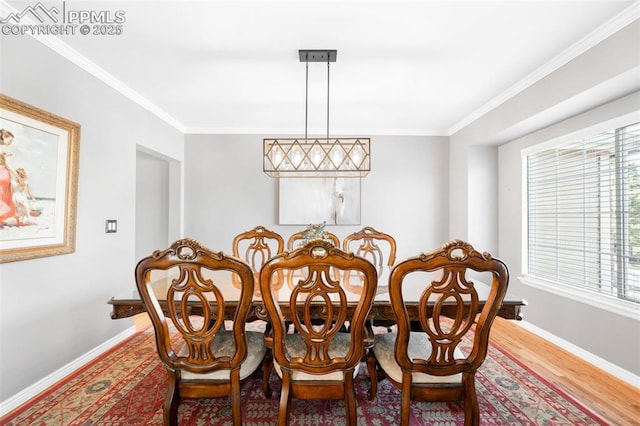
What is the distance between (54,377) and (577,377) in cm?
382

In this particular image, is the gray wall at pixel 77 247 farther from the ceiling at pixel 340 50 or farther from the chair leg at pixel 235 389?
the chair leg at pixel 235 389

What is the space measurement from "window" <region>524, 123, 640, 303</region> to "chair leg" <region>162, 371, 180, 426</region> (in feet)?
10.5

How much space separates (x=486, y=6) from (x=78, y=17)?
8.36 ft

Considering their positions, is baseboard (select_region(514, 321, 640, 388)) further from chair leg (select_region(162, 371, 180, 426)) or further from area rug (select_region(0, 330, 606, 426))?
chair leg (select_region(162, 371, 180, 426))

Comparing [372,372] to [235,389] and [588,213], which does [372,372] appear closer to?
[235,389]

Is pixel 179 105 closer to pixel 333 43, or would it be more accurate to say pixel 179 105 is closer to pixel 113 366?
pixel 333 43

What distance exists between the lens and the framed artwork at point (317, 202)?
409 centimetres

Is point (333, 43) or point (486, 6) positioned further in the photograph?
point (333, 43)

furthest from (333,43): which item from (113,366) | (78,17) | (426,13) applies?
(113,366)

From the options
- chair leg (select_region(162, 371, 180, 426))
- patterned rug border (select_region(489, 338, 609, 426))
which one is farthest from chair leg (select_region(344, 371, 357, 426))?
patterned rug border (select_region(489, 338, 609, 426))

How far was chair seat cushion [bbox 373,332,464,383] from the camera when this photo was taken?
1446 mm

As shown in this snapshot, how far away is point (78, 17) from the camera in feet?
6.04

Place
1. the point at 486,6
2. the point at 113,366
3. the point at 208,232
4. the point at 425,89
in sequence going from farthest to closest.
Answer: the point at 208,232 → the point at 425,89 → the point at 113,366 → the point at 486,6

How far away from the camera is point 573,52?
2139 millimetres
